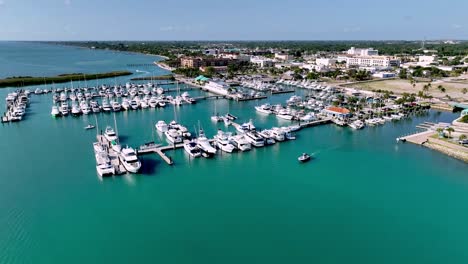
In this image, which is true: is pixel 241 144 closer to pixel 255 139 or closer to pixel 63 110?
pixel 255 139

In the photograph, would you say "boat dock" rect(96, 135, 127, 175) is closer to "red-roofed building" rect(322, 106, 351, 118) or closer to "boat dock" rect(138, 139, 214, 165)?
"boat dock" rect(138, 139, 214, 165)

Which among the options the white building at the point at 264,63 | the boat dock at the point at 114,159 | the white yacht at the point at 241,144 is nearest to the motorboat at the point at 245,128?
the white yacht at the point at 241,144

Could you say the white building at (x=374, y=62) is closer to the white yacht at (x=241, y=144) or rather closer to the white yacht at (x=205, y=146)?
the white yacht at (x=241, y=144)

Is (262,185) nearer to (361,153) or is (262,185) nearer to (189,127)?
(361,153)

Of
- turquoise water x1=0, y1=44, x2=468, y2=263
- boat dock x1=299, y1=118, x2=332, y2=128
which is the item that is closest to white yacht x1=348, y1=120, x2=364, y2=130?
boat dock x1=299, y1=118, x2=332, y2=128

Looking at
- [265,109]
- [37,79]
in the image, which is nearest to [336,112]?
[265,109]

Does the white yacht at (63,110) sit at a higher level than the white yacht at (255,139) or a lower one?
higher
